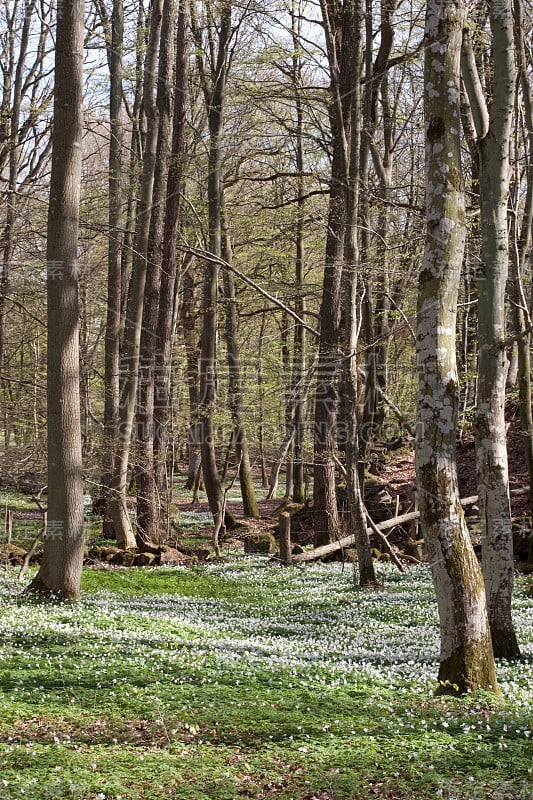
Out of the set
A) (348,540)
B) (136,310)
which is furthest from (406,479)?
(136,310)

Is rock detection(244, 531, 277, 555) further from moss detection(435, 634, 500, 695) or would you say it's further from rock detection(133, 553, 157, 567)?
moss detection(435, 634, 500, 695)

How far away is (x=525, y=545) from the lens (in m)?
17.9

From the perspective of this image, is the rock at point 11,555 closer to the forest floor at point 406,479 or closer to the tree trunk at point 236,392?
the forest floor at point 406,479

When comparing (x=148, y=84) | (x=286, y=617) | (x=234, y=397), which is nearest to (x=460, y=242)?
(x=286, y=617)

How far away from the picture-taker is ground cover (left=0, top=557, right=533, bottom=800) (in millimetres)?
4984

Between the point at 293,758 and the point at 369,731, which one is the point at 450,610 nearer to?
the point at 369,731

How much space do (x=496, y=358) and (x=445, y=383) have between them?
230 centimetres

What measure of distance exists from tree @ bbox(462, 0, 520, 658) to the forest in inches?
1.2

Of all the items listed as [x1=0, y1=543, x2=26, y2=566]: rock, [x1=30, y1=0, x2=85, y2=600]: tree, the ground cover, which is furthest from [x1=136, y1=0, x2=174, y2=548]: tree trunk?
the ground cover

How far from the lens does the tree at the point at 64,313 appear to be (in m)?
11.6

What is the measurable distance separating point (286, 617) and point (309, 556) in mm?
6293

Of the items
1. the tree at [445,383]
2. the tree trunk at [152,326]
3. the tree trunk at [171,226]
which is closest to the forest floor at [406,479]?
the tree trunk at [152,326]

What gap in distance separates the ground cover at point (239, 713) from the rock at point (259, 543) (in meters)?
8.73

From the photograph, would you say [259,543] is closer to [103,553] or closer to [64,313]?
[103,553]
